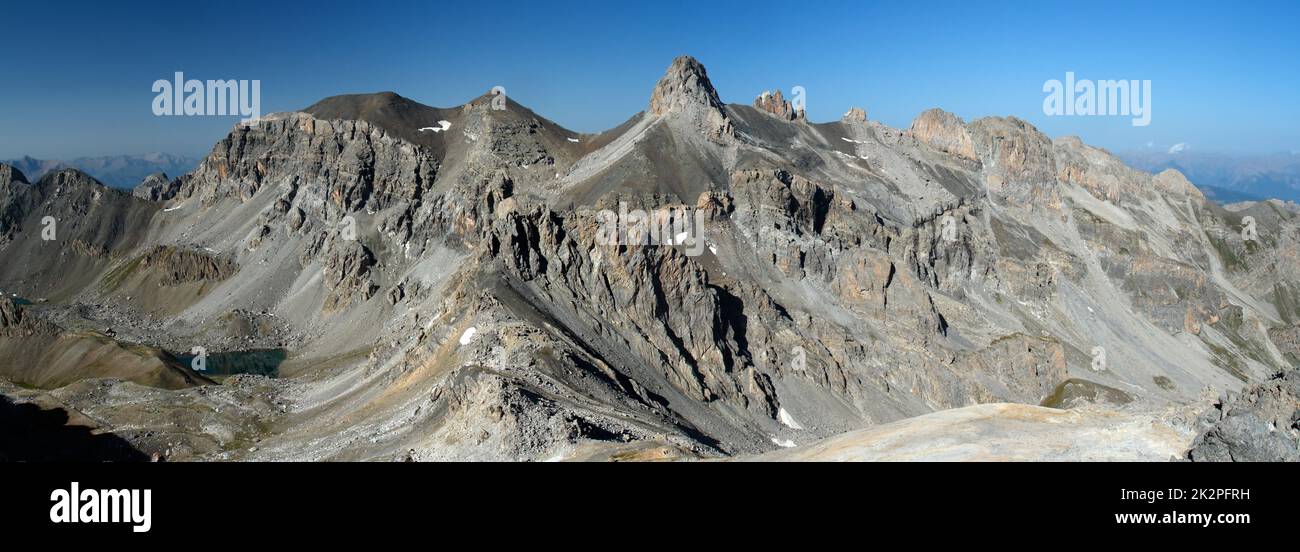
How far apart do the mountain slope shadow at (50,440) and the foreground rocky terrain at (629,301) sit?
967 mm

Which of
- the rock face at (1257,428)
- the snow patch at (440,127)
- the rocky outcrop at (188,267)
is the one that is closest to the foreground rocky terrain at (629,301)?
the rock face at (1257,428)

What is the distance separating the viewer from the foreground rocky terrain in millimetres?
60281

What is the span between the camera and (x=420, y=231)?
13912 cm

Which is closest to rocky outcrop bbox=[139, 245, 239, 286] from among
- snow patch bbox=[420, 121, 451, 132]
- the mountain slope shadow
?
snow patch bbox=[420, 121, 451, 132]

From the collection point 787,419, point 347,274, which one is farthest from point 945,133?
point 347,274

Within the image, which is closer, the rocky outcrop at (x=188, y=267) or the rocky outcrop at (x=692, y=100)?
the rocky outcrop at (x=188, y=267)

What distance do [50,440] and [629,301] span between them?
57.6 metres

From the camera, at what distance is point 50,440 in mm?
67375

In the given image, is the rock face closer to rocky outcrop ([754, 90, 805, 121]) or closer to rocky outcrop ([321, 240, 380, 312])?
rocky outcrop ([321, 240, 380, 312])

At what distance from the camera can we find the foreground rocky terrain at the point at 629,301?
60.3 meters

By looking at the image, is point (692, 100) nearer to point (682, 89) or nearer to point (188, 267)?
point (682, 89)

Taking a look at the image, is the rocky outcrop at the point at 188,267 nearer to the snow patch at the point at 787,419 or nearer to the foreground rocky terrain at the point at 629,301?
the foreground rocky terrain at the point at 629,301
